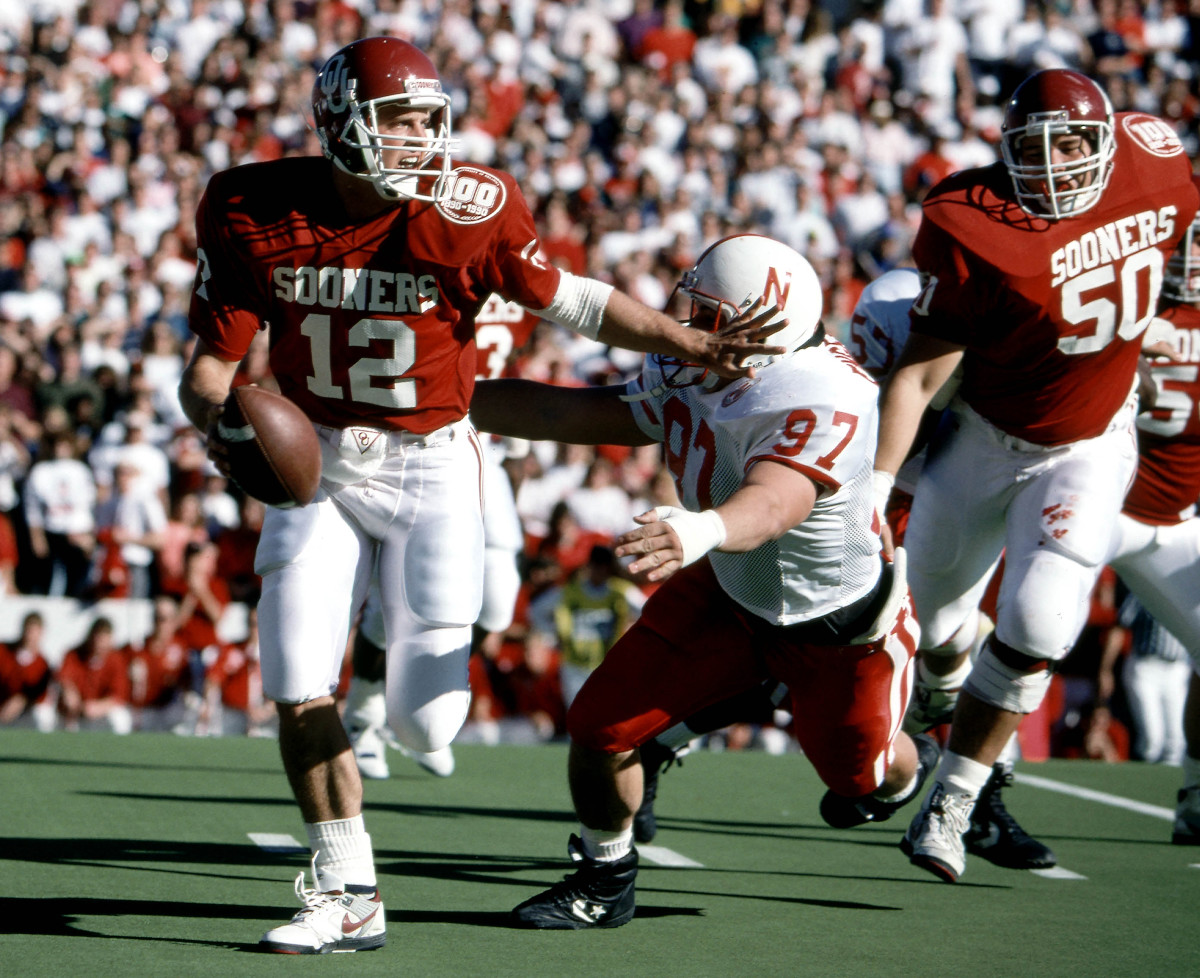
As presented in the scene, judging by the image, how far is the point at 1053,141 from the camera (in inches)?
160

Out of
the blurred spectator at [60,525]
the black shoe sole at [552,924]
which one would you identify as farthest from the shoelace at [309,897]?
the blurred spectator at [60,525]

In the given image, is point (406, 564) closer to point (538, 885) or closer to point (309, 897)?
point (309, 897)

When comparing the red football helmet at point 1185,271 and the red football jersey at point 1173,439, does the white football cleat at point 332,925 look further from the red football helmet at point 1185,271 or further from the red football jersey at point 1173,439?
the red football helmet at point 1185,271

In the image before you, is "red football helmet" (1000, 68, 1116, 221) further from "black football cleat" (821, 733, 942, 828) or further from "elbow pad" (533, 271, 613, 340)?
"black football cleat" (821, 733, 942, 828)

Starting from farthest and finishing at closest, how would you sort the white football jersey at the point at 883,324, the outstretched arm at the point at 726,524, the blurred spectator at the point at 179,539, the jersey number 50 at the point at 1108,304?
1. the blurred spectator at the point at 179,539
2. the white football jersey at the point at 883,324
3. the jersey number 50 at the point at 1108,304
4. the outstretched arm at the point at 726,524

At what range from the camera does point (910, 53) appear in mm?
14227

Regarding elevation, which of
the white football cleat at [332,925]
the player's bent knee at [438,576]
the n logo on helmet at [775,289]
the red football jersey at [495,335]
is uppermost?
the n logo on helmet at [775,289]

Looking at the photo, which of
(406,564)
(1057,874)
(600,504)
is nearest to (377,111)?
(406,564)

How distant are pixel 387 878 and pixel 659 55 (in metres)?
10.7

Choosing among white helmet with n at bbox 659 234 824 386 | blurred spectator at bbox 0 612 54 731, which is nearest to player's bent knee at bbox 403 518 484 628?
white helmet with n at bbox 659 234 824 386

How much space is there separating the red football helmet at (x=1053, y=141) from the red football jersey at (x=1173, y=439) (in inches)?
38.9

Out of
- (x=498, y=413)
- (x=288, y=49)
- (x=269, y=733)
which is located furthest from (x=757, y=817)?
(x=288, y=49)

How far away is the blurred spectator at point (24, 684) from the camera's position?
7.93m

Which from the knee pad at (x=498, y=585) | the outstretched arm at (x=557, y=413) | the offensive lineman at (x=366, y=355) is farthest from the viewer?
the knee pad at (x=498, y=585)
